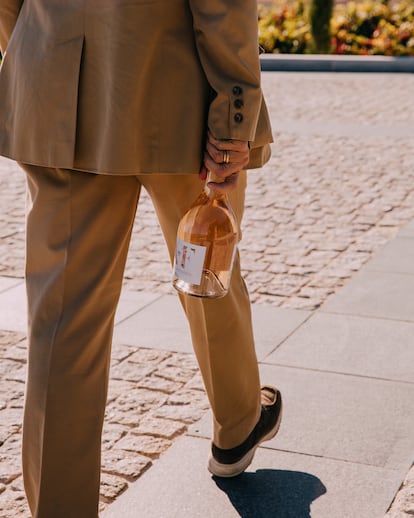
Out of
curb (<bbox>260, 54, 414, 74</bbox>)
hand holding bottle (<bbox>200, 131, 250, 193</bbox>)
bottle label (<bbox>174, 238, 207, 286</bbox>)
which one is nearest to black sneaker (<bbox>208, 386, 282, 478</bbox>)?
bottle label (<bbox>174, 238, 207, 286</bbox>)

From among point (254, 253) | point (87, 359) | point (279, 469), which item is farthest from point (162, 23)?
point (254, 253)

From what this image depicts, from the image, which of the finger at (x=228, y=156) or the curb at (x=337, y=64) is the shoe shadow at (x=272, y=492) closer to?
the finger at (x=228, y=156)

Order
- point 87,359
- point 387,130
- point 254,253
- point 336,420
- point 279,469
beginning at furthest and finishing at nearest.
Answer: point 387,130
point 254,253
point 336,420
point 279,469
point 87,359

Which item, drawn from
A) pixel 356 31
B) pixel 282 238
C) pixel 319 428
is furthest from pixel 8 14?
pixel 356 31

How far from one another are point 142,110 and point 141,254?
3.38 m

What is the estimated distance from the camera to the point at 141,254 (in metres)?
5.82

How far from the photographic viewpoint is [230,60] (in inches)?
95.3

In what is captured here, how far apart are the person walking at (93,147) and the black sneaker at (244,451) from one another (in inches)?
23.3

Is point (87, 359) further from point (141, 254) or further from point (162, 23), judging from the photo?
point (141, 254)

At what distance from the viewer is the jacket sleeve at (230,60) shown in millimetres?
2377

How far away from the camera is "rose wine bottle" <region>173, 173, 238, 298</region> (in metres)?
2.52

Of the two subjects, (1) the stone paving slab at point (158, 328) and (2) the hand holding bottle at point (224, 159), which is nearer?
(2) the hand holding bottle at point (224, 159)

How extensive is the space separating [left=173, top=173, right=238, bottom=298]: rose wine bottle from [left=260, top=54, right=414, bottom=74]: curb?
41.7ft

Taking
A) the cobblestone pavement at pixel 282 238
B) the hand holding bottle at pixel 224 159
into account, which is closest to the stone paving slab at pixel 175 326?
the cobblestone pavement at pixel 282 238
